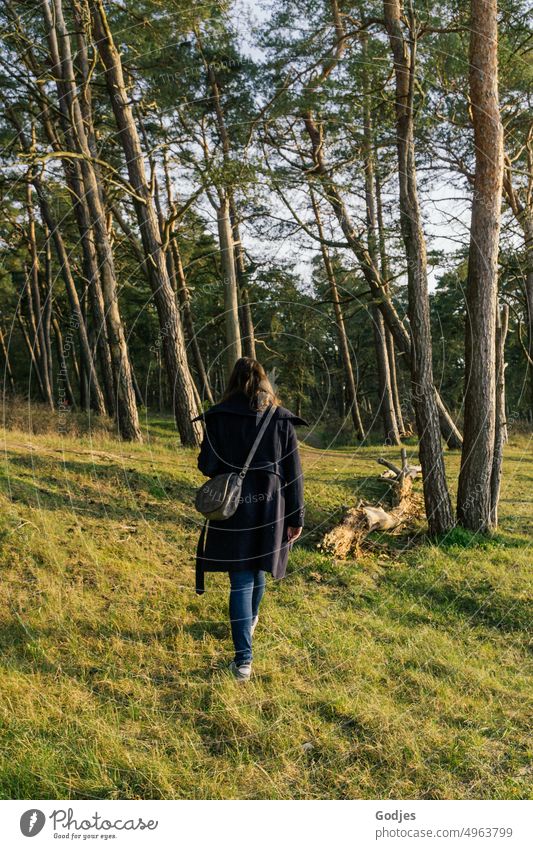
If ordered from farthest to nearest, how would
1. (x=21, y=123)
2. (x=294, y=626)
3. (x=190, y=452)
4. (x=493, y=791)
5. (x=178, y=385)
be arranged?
1. (x=21, y=123)
2. (x=190, y=452)
3. (x=178, y=385)
4. (x=294, y=626)
5. (x=493, y=791)

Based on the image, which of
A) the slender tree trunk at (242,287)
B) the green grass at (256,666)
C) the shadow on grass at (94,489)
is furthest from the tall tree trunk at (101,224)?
the green grass at (256,666)

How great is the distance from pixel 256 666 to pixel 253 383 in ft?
6.94

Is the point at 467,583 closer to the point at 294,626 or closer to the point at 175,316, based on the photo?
the point at 294,626

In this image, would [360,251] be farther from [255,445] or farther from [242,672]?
[242,672]

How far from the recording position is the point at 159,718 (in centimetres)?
369

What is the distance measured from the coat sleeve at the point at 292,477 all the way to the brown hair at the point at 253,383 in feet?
0.81

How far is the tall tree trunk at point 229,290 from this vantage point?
6.97 meters

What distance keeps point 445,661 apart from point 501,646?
0.83 meters

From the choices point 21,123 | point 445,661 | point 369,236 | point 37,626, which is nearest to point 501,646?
point 445,661

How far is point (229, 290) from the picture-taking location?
24.7 feet

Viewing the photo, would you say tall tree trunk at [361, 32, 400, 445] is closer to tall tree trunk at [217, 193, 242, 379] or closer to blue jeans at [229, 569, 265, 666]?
tall tree trunk at [217, 193, 242, 379]

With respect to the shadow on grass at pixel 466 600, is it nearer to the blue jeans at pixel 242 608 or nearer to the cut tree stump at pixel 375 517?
the cut tree stump at pixel 375 517
